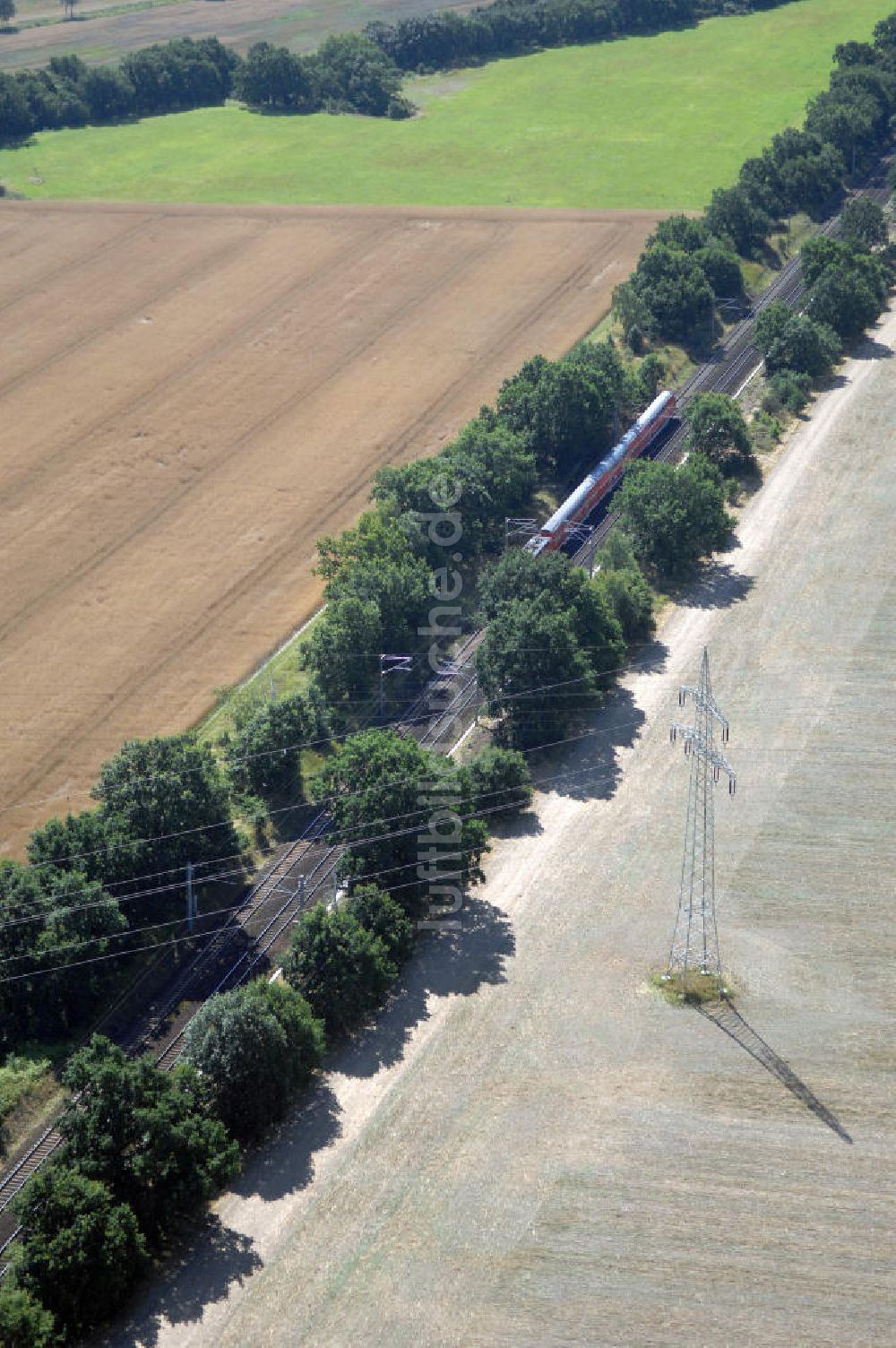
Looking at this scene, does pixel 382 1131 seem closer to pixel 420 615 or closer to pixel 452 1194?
pixel 452 1194

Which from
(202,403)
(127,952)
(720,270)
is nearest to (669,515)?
(202,403)

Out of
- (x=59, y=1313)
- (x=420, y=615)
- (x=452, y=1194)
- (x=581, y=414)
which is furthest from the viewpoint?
(x=581, y=414)

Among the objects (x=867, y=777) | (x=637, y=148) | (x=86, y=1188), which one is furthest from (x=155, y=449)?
(x=637, y=148)

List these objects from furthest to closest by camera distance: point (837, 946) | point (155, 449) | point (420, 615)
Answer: point (155, 449)
point (420, 615)
point (837, 946)

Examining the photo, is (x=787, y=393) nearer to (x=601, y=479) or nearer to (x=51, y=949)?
(x=601, y=479)

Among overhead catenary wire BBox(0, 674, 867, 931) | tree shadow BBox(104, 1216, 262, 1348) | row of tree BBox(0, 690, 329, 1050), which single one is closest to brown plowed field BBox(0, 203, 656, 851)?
row of tree BBox(0, 690, 329, 1050)
